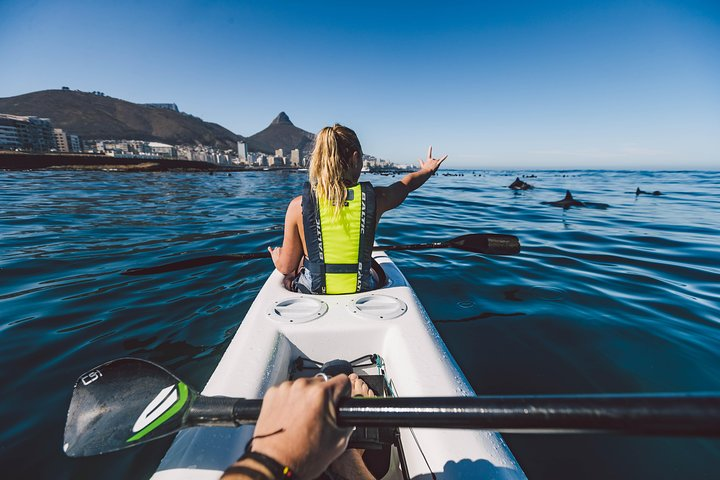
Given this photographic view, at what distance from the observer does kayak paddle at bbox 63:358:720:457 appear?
0.96 m

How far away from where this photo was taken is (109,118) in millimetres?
166250

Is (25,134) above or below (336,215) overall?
above

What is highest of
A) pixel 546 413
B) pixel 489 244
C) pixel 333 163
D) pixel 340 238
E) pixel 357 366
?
pixel 333 163

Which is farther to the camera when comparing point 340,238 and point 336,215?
point 340,238

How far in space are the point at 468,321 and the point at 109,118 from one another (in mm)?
227559

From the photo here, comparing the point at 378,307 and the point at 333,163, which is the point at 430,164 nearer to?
the point at 333,163

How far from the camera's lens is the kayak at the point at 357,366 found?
4.97 feet

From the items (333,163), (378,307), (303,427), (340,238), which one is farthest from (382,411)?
(333,163)

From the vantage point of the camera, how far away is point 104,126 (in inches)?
6093

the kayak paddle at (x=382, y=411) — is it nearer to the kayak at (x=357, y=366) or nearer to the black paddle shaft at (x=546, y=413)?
the black paddle shaft at (x=546, y=413)

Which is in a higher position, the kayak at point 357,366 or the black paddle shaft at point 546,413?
the black paddle shaft at point 546,413

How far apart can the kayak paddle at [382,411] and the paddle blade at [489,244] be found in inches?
184

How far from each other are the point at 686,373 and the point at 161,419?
17.0 feet

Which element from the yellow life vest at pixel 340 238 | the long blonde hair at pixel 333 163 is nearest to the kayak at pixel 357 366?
the yellow life vest at pixel 340 238
